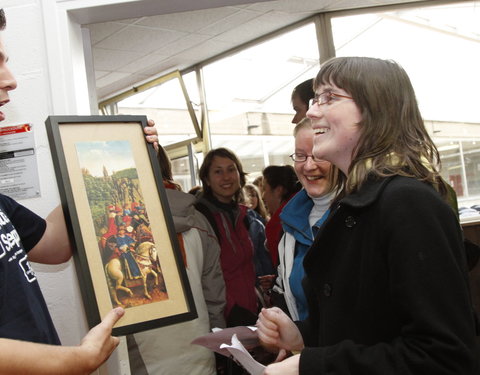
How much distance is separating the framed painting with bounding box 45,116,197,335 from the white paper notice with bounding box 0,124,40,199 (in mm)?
393

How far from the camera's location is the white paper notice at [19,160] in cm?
168

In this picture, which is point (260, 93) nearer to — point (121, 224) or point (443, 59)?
point (443, 59)

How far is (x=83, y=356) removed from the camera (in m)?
1.04

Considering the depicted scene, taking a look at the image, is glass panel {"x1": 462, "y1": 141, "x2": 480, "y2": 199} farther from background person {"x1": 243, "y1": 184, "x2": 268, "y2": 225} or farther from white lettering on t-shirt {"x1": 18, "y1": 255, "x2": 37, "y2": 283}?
white lettering on t-shirt {"x1": 18, "y1": 255, "x2": 37, "y2": 283}

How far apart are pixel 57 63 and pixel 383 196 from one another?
124 cm

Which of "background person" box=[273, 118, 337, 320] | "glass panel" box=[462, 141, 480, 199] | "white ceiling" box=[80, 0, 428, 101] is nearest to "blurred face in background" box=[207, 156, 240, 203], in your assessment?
"background person" box=[273, 118, 337, 320]

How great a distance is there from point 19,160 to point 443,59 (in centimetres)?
415

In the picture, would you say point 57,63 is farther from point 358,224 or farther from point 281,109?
point 281,109

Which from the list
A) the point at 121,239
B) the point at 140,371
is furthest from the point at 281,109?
the point at 121,239

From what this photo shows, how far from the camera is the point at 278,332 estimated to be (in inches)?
53.3

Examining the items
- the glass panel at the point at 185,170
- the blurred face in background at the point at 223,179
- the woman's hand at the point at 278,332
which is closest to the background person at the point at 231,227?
the blurred face in background at the point at 223,179

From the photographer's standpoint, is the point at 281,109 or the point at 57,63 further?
the point at 281,109

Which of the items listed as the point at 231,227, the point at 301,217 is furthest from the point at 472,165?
the point at 301,217

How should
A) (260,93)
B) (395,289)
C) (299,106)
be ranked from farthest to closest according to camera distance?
(260,93)
(299,106)
(395,289)
